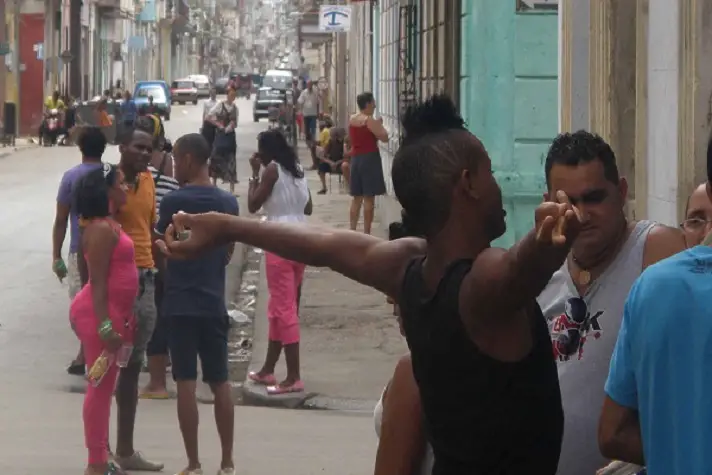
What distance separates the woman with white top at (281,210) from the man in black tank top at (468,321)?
686cm

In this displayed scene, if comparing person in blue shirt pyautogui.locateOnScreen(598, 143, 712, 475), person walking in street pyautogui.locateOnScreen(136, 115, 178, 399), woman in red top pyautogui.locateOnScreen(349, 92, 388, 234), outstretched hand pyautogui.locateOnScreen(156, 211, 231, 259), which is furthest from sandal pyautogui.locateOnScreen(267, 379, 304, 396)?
woman in red top pyautogui.locateOnScreen(349, 92, 388, 234)

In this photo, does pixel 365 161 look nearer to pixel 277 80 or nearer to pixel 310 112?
pixel 310 112

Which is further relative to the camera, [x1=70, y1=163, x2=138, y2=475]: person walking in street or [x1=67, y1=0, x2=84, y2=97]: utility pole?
[x1=67, y1=0, x2=84, y2=97]: utility pole

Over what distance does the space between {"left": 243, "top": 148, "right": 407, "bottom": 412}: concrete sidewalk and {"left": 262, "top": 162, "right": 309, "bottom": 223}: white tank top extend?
1215 mm

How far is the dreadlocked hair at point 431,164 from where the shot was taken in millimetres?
3213

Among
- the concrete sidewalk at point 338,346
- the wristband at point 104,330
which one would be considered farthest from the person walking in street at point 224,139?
the wristband at point 104,330

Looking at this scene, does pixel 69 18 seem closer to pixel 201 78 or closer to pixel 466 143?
pixel 201 78

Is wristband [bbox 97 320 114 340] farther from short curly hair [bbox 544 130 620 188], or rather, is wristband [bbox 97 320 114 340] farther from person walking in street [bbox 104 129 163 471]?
short curly hair [bbox 544 130 620 188]

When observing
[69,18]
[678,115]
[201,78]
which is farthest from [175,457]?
[201,78]

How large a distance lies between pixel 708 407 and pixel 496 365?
1.42 feet

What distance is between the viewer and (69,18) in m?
62.7

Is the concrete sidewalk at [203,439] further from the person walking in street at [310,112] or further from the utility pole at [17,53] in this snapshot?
the utility pole at [17,53]

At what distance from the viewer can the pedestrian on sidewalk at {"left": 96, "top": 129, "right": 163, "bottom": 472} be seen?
7.92 m

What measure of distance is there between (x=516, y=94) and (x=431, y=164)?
10425 millimetres
